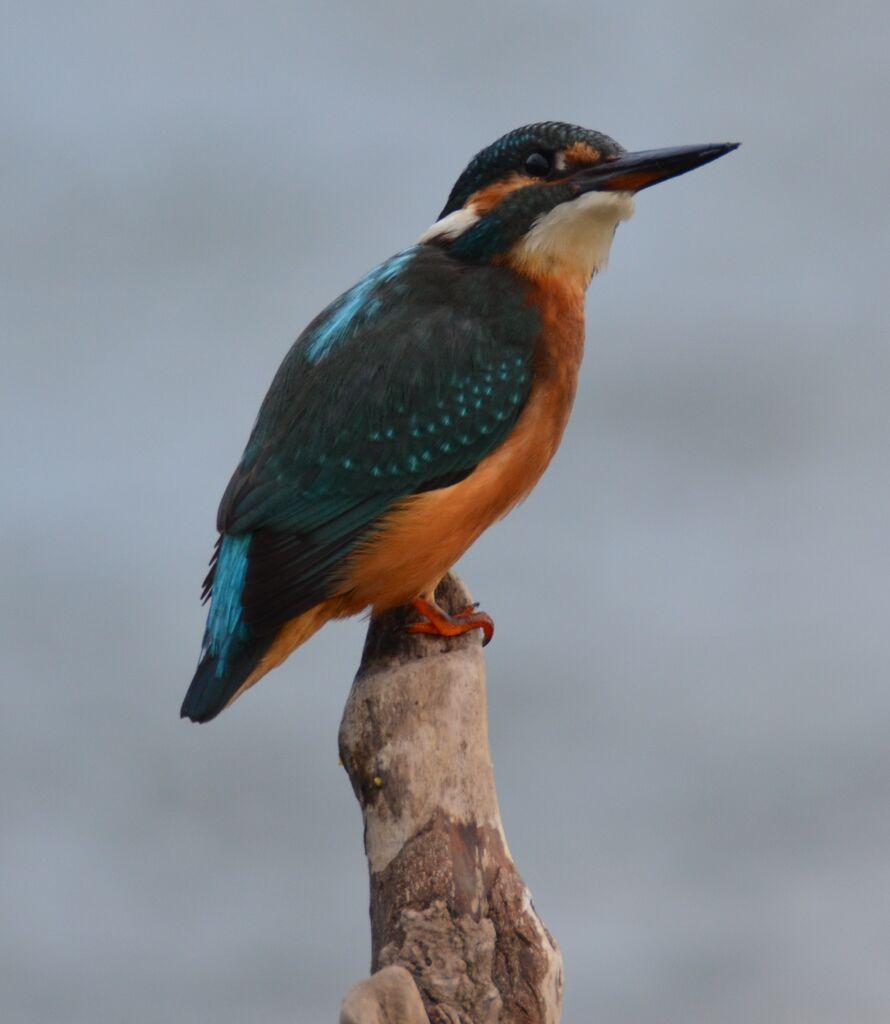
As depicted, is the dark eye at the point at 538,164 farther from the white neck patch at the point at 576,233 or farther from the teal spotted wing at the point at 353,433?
the teal spotted wing at the point at 353,433

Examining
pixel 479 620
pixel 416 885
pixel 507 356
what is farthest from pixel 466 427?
pixel 416 885

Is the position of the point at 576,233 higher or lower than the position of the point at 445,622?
higher

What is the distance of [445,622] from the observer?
2.76m

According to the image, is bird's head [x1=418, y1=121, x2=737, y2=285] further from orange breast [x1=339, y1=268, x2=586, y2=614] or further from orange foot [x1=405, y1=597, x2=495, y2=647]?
orange foot [x1=405, y1=597, x2=495, y2=647]

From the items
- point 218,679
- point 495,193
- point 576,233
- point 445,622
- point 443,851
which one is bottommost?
point 443,851

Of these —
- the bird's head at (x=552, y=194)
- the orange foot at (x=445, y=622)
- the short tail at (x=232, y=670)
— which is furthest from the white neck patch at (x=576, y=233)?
the short tail at (x=232, y=670)

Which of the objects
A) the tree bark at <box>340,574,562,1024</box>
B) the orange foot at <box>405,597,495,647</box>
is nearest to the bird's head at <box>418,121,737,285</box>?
the orange foot at <box>405,597,495,647</box>

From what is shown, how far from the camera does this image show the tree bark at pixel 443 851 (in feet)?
7.64

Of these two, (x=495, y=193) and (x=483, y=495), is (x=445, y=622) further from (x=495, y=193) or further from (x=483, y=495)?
(x=495, y=193)

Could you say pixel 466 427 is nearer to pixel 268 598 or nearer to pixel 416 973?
pixel 268 598

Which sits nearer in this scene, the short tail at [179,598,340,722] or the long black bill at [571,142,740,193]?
the short tail at [179,598,340,722]

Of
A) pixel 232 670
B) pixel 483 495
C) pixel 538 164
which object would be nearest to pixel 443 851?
pixel 232 670

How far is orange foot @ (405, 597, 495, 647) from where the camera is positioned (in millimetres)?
2752

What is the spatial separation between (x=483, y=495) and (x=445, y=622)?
0.23 metres
